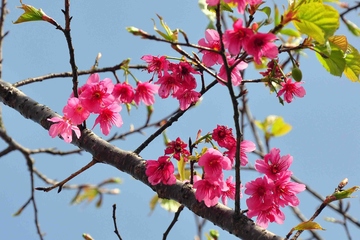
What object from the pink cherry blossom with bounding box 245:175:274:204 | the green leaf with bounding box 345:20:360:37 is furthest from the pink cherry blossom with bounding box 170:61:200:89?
the green leaf with bounding box 345:20:360:37

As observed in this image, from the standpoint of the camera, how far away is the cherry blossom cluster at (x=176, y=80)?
1719mm

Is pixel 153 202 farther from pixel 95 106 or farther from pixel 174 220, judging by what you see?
pixel 95 106

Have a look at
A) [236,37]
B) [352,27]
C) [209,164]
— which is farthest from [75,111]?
[352,27]

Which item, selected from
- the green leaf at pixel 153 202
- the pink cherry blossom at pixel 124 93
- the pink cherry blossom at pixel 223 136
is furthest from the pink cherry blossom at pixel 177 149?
the green leaf at pixel 153 202

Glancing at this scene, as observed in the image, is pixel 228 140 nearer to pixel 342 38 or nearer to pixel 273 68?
pixel 273 68

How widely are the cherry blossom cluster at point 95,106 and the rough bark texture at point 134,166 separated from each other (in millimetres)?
101

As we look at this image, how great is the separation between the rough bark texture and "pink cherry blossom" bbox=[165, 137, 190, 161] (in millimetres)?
148

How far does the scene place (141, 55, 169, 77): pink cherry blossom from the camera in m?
1.78

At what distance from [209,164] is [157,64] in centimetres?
42

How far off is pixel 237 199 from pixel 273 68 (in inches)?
18.0

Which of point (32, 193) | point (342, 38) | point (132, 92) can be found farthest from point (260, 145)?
point (342, 38)

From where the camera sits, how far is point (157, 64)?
1.81m

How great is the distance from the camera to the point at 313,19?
4.71 feet

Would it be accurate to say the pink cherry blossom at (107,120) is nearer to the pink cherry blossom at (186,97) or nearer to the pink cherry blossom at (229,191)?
the pink cherry blossom at (186,97)
